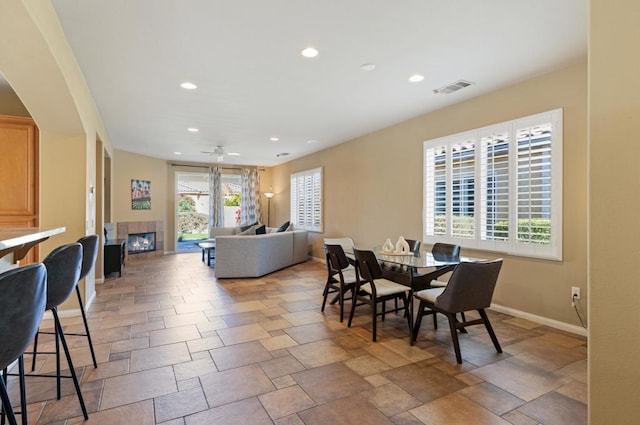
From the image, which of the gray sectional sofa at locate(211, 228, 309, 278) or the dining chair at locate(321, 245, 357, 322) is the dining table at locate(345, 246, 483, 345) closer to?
the dining chair at locate(321, 245, 357, 322)

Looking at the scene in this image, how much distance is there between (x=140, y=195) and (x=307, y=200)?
14.1 ft

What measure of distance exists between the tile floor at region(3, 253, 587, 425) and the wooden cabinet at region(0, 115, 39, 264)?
141 centimetres

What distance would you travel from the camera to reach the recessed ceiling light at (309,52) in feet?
9.72

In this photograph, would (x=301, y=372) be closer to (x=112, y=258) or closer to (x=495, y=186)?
(x=495, y=186)

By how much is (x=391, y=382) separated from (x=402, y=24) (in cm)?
269

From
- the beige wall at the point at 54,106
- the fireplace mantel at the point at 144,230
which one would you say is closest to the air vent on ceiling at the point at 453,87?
the beige wall at the point at 54,106

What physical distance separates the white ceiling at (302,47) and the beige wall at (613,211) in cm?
156

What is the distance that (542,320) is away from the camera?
11.7ft

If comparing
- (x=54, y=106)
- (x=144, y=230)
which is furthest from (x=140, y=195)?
(x=54, y=106)

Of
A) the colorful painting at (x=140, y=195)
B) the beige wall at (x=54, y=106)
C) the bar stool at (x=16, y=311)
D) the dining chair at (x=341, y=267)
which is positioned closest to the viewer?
the bar stool at (x=16, y=311)

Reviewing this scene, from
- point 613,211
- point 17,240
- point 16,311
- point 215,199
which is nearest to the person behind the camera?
point 613,211

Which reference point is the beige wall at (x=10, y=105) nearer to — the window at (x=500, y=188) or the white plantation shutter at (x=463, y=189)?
the window at (x=500, y=188)

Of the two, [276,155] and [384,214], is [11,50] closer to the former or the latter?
[384,214]

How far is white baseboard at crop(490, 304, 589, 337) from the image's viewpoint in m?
3.28
